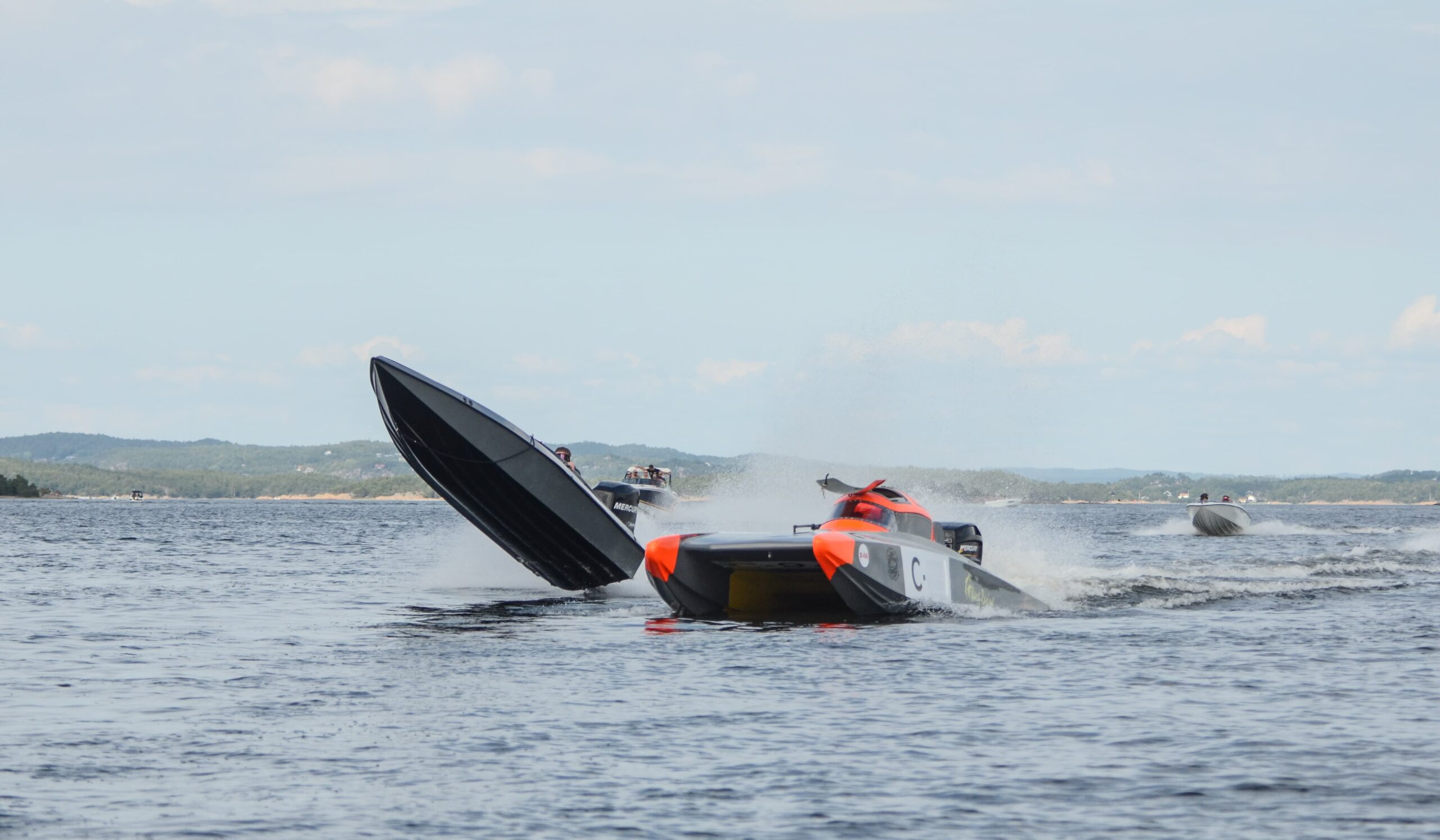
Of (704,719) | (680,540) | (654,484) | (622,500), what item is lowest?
(704,719)

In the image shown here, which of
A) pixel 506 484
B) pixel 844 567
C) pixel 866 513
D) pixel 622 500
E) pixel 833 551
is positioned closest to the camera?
pixel 833 551

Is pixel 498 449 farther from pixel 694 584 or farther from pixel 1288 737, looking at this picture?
pixel 1288 737

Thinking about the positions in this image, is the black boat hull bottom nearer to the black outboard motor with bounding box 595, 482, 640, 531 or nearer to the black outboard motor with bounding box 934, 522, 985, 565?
the black outboard motor with bounding box 934, 522, 985, 565

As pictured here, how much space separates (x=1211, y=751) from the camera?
1120 centimetres

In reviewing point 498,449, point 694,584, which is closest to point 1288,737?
point 694,584

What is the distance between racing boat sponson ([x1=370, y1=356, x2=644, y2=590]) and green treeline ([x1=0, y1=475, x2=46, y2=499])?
168 meters

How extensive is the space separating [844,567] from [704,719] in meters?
6.76

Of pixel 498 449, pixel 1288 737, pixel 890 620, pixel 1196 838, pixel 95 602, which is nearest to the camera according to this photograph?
pixel 1196 838

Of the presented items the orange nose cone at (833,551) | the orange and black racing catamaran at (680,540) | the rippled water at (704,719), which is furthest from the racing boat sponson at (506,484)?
the orange nose cone at (833,551)

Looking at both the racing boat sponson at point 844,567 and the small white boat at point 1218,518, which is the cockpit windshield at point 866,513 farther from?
the small white boat at point 1218,518

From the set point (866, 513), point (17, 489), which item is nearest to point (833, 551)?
point (866, 513)

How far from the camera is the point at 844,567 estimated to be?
1903 centimetres

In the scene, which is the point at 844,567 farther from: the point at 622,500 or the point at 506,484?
the point at 622,500

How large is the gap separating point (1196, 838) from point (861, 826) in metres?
1.96
